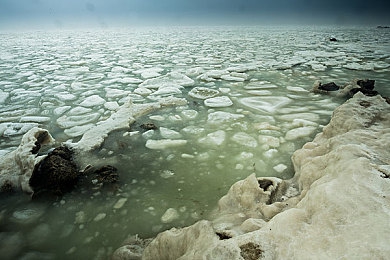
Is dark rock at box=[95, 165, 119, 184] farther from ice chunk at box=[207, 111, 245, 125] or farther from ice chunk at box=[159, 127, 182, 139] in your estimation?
ice chunk at box=[207, 111, 245, 125]

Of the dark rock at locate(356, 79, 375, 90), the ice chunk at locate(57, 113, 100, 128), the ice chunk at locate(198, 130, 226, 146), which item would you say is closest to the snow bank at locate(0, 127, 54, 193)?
the ice chunk at locate(57, 113, 100, 128)

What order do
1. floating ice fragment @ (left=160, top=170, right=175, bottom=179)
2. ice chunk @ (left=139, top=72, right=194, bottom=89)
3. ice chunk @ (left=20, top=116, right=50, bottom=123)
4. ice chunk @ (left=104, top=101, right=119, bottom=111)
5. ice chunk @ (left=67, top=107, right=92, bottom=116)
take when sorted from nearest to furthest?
1. floating ice fragment @ (left=160, top=170, right=175, bottom=179)
2. ice chunk @ (left=20, top=116, right=50, bottom=123)
3. ice chunk @ (left=67, top=107, right=92, bottom=116)
4. ice chunk @ (left=104, top=101, right=119, bottom=111)
5. ice chunk @ (left=139, top=72, right=194, bottom=89)

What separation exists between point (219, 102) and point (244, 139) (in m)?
1.02

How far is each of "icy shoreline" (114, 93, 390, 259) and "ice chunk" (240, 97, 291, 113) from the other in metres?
1.47

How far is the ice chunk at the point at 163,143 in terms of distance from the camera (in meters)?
2.06

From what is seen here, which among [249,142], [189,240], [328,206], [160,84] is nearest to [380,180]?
[328,206]

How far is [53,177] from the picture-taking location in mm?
1528

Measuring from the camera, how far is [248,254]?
30.5 inches

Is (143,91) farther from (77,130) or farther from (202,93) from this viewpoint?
(77,130)

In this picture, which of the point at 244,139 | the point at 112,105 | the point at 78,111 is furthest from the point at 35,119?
the point at 244,139

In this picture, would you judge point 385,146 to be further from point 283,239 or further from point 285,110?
point 285,110

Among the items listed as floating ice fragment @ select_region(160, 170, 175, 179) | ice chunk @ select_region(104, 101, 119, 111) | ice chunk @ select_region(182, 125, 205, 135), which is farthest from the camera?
ice chunk @ select_region(104, 101, 119, 111)

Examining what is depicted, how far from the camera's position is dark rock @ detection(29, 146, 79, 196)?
1511 millimetres

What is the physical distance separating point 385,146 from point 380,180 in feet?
1.54
